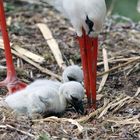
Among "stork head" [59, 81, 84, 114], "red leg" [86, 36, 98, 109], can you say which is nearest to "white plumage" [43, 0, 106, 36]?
"red leg" [86, 36, 98, 109]

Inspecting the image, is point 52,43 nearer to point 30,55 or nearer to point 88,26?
point 30,55

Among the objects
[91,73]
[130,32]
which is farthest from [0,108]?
[130,32]

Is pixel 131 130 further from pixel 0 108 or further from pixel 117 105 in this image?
pixel 0 108

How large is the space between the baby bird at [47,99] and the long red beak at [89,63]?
148 millimetres

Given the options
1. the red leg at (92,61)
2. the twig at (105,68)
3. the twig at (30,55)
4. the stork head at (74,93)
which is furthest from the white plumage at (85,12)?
the twig at (30,55)

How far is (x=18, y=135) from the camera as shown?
4902mm

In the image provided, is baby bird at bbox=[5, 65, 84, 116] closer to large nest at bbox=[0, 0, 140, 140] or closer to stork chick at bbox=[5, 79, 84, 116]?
stork chick at bbox=[5, 79, 84, 116]

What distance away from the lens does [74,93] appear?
5332 millimetres

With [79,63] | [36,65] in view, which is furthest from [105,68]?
[36,65]

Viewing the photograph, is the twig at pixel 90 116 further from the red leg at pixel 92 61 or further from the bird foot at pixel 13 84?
the bird foot at pixel 13 84

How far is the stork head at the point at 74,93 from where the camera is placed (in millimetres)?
5321

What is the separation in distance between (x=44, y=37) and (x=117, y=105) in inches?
69.1

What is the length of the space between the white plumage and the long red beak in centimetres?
9

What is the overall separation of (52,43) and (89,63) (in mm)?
1559
